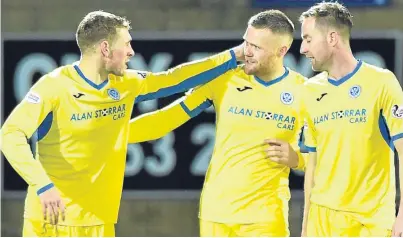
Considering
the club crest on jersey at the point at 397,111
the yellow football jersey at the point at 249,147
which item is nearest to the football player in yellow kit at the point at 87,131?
the yellow football jersey at the point at 249,147

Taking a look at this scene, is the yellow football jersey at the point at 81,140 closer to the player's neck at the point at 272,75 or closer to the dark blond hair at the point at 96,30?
the dark blond hair at the point at 96,30

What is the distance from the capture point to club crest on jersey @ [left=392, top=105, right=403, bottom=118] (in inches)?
249

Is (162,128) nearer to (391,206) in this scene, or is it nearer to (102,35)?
(102,35)

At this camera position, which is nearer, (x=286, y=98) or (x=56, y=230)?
(x=56, y=230)

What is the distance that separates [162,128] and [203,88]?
355 millimetres

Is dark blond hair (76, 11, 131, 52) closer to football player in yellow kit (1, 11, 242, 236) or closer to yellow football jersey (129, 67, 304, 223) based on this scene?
football player in yellow kit (1, 11, 242, 236)

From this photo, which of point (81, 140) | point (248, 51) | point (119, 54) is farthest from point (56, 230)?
point (248, 51)

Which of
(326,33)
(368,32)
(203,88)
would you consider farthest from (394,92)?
(368,32)

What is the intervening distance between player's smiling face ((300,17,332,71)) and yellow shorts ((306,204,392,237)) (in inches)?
23.5

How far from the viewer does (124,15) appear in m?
8.95

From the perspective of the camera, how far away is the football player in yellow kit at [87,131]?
6.59 meters

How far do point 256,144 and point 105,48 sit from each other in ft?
2.48

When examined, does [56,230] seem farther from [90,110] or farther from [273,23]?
[273,23]

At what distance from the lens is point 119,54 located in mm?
6691
